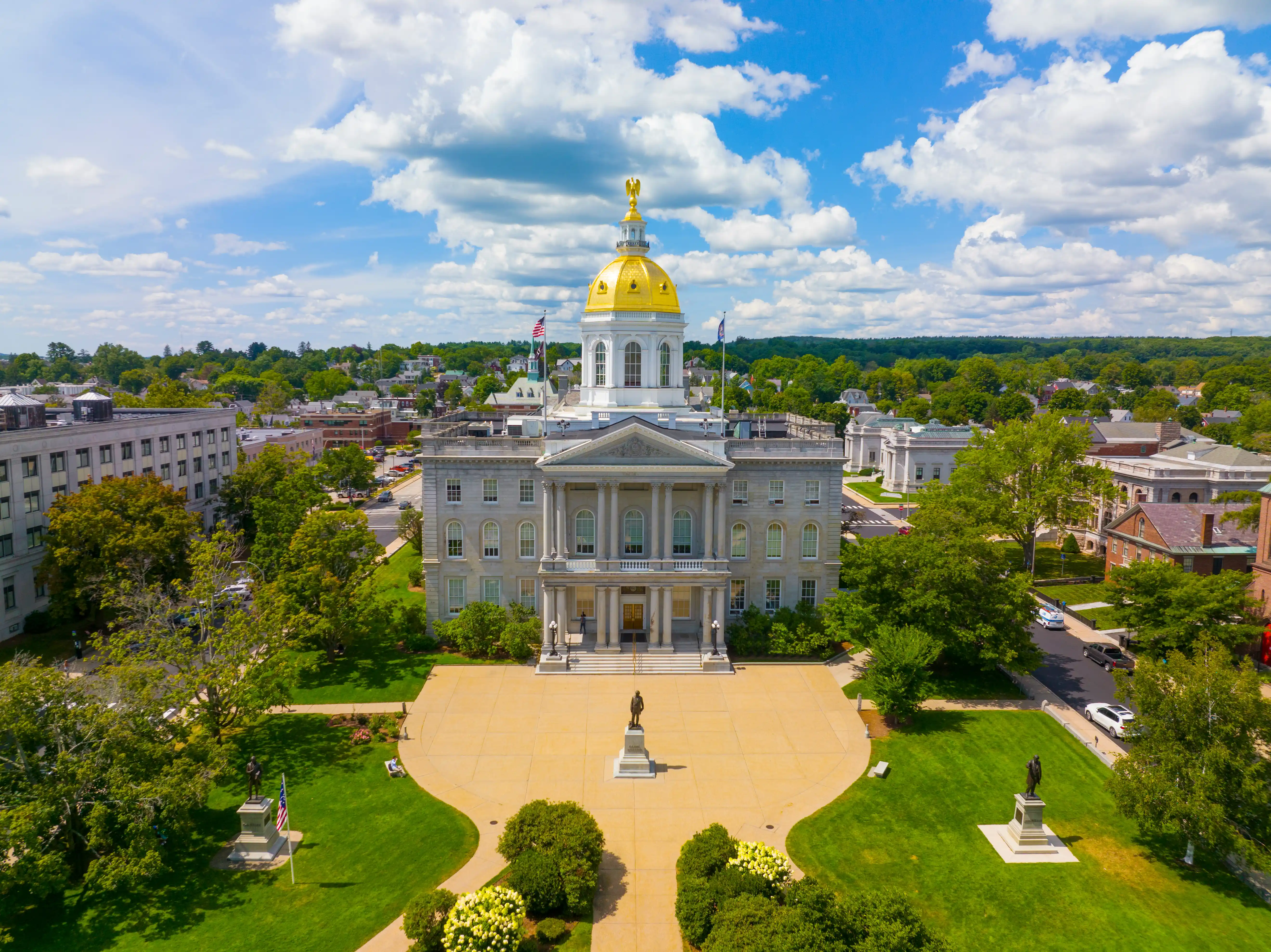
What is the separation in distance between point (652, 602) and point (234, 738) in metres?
24.3

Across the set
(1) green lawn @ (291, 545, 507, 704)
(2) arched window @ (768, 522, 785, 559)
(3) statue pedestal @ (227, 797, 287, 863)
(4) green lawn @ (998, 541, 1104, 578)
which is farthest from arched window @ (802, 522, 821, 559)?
(3) statue pedestal @ (227, 797, 287, 863)

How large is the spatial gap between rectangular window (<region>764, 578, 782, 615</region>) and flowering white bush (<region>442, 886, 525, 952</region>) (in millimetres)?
32524

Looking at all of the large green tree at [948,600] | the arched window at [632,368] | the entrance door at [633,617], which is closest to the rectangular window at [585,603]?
the entrance door at [633,617]

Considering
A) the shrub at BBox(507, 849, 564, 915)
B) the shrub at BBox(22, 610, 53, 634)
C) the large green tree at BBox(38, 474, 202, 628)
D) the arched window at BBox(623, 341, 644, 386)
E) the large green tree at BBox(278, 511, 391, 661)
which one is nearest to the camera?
the shrub at BBox(507, 849, 564, 915)

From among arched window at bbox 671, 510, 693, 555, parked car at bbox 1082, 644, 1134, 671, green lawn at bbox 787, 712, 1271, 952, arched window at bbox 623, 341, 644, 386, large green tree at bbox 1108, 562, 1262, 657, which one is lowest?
green lawn at bbox 787, 712, 1271, 952

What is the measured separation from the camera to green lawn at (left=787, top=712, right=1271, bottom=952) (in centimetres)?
2688

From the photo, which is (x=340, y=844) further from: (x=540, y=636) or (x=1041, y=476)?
(x=1041, y=476)

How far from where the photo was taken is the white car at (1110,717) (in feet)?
131

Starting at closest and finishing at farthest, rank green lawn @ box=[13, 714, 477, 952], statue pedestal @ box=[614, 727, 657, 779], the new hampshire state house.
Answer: green lawn @ box=[13, 714, 477, 952]
statue pedestal @ box=[614, 727, 657, 779]
the new hampshire state house

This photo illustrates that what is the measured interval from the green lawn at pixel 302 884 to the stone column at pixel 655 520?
20.7 meters

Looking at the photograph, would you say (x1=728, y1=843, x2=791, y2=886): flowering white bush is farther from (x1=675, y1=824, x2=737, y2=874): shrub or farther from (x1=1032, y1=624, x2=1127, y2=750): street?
(x1=1032, y1=624, x2=1127, y2=750): street

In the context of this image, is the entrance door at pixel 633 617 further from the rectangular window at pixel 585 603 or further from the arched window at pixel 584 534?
the arched window at pixel 584 534

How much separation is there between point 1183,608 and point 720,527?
1050 inches

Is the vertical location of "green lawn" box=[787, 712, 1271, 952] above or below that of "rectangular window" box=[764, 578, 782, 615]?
below
